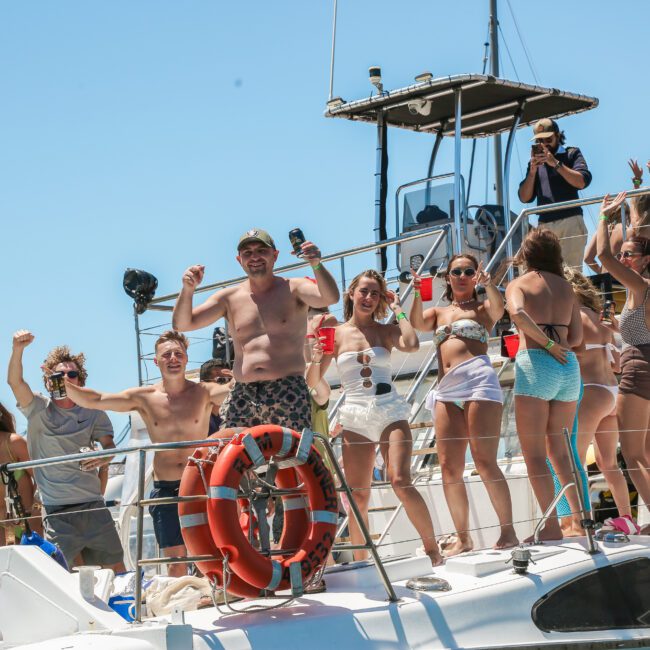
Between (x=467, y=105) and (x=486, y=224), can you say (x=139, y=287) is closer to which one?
(x=486, y=224)

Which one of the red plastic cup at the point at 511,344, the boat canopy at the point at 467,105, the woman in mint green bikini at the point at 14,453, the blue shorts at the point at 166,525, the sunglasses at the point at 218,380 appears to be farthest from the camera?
the boat canopy at the point at 467,105

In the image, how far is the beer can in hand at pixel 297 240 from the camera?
6160mm

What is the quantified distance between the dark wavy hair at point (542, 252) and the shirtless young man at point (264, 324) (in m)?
1.28

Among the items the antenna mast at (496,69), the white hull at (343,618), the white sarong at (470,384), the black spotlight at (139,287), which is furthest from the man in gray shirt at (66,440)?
the antenna mast at (496,69)

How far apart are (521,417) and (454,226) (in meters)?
5.32

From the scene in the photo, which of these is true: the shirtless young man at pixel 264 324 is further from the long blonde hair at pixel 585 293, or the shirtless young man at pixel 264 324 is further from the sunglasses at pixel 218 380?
the long blonde hair at pixel 585 293

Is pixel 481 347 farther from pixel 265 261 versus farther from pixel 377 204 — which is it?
pixel 377 204

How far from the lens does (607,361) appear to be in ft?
24.2

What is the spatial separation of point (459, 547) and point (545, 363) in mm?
1136

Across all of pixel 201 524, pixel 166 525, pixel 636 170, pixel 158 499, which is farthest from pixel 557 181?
pixel 158 499

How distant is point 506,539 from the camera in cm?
607

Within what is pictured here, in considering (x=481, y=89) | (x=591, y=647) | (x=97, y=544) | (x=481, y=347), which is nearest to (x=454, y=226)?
(x=481, y=89)

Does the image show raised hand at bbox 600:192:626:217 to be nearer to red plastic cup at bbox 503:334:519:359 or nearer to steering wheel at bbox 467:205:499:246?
red plastic cup at bbox 503:334:519:359

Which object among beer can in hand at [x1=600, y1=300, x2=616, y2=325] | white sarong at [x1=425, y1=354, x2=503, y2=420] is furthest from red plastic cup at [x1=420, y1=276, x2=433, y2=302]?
beer can in hand at [x1=600, y1=300, x2=616, y2=325]
